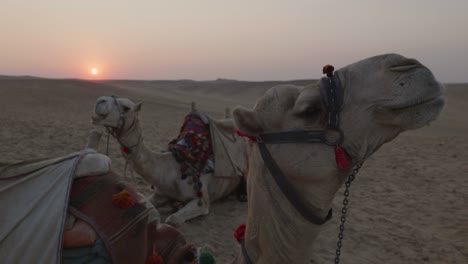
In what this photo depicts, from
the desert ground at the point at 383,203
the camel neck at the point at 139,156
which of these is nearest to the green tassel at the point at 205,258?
the desert ground at the point at 383,203

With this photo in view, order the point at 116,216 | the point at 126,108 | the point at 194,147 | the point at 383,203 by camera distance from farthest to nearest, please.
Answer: the point at 383,203 < the point at 194,147 < the point at 126,108 < the point at 116,216

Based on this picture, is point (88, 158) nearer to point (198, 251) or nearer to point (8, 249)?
point (8, 249)

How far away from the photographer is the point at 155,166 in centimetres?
471

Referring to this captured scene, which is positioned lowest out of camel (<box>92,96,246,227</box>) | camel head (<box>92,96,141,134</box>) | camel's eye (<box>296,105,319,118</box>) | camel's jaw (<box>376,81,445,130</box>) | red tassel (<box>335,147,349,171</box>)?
camel (<box>92,96,246,227</box>)

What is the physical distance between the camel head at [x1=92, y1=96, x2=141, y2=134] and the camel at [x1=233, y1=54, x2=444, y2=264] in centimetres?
311

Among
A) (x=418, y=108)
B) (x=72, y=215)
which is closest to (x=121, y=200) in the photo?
(x=72, y=215)

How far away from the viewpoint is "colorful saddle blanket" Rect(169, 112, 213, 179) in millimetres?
4902

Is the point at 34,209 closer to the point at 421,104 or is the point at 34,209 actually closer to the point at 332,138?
the point at 332,138

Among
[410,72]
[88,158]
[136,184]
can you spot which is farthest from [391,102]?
[136,184]

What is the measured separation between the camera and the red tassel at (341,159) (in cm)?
138

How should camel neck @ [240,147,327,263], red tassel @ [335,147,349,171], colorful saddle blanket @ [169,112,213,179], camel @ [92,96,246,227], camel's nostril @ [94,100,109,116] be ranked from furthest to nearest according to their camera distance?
colorful saddle blanket @ [169,112,213,179] → camel @ [92,96,246,227] → camel's nostril @ [94,100,109,116] → camel neck @ [240,147,327,263] → red tassel @ [335,147,349,171]

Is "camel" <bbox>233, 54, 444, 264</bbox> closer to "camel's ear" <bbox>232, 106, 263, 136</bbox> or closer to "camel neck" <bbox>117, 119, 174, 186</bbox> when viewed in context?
"camel's ear" <bbox>232, 106, 263, 136</bbox>

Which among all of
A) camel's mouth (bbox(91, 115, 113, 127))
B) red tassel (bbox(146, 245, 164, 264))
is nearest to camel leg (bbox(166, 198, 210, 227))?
camel's mouth (bbox(91, 115, 113, 127))

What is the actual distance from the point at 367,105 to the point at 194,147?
3.81 m
